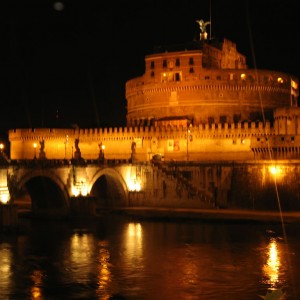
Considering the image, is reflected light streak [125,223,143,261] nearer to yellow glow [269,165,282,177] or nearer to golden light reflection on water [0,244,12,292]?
golden light reflection on water [0,244,12,292]

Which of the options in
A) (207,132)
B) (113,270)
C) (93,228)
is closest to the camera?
(113,270)

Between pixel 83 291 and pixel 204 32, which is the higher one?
pixel 204 32

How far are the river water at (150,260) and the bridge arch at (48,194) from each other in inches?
181

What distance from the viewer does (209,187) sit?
179 feet

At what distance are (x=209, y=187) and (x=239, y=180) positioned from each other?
7.58 feet

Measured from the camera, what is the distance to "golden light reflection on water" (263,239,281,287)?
2927 centimetres

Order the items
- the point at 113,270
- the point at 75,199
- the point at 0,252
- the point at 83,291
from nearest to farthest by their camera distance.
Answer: the point at 83,291 < the point at 113,270 < the point at 0,252 < the point at 75,199

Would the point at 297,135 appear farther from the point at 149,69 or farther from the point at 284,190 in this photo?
the point at 149,69

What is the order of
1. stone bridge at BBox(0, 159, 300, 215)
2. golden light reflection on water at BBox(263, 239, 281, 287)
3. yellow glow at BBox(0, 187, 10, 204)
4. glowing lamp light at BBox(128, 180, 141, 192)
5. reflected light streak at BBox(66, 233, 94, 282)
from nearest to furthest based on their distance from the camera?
golden light reflection on water at BBox(263, 239, 281, 287) < reflected light streak at BBox(66, 233, 94, 282) < yellow glow at BBox(0, 187, 10, 204) < stone bridge at BBox(0, 159, 300, 215) < glowing lamp light at BBox(128, 180, 141, 192)

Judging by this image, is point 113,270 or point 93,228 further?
point 93,228

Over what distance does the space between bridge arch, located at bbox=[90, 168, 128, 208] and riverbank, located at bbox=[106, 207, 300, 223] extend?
326 centimetres

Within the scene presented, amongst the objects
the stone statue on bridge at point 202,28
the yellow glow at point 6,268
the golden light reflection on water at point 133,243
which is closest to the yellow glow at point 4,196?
the yellow glow at point 6,268

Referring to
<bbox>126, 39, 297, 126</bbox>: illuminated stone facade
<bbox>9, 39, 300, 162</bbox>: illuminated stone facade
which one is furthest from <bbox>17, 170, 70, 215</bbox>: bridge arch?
<bbox>126, 39, 297, 126</bbox>: illuminated stone facade

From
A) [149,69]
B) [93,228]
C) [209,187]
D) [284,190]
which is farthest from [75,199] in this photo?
[149,69]
